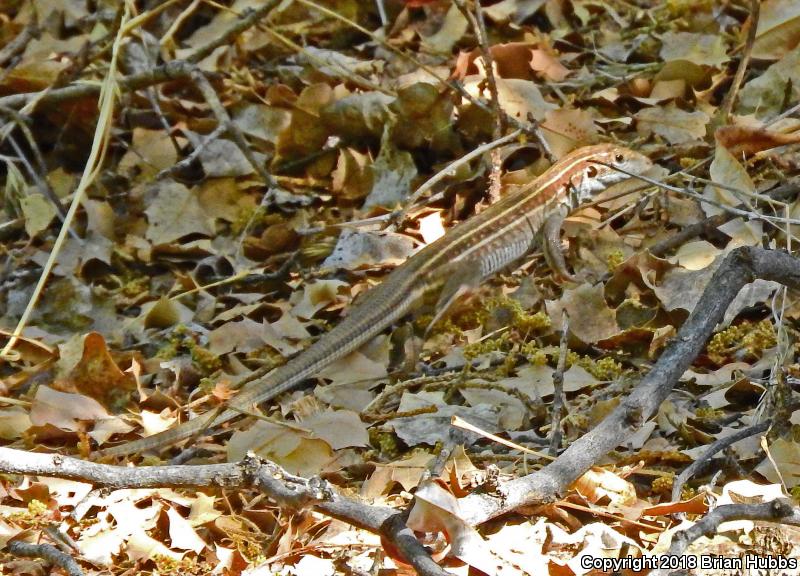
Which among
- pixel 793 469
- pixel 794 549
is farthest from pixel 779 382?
pixel 794 549

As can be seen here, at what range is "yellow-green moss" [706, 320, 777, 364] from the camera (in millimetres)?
3727

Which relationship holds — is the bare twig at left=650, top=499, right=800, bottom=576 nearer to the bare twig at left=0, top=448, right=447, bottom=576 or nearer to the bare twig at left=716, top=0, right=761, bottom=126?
the bare twig at left=0, top=448, right=447, bottom=576

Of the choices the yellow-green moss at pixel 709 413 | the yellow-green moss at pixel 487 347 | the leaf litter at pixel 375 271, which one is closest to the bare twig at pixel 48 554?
the leaf litter at pixel 375 271

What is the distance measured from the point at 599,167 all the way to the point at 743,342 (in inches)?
59.5

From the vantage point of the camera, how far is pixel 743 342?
3.75m

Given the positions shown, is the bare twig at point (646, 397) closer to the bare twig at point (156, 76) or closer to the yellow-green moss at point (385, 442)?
the yellow-green moss at point (385, 442)

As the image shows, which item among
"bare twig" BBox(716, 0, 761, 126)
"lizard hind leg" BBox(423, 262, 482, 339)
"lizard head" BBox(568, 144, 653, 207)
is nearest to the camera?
"lizard hind leg" BBox(423, 262, 482, 339)

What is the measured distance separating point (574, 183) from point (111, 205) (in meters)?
2.44

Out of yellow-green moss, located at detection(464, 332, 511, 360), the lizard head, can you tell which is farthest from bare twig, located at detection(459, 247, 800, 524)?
the lizard head

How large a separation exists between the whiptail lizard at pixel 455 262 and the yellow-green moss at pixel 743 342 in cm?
105

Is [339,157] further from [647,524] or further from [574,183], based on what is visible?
[647,524]

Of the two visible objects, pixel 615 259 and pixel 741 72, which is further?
pixel 741 72

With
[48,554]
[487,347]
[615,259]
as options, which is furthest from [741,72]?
[48,554]

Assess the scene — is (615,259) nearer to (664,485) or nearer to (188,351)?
(664,485)
